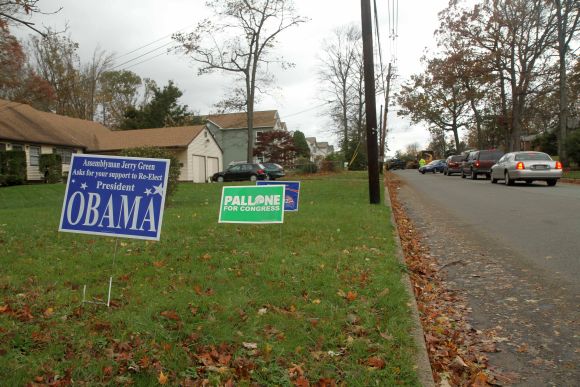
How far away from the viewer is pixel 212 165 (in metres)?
41.5

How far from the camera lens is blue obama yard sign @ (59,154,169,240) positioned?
4.70 meters

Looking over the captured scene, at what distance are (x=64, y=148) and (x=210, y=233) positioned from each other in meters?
29.5

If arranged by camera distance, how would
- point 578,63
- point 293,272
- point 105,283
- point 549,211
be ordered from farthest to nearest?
point 578,63 < point 549,211 < point 293,272 < point 105,283

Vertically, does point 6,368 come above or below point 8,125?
below

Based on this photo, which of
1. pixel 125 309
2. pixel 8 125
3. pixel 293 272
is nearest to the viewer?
pixel 125 309

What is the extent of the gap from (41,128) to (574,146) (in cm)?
3494

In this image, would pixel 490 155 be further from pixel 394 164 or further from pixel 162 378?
pixel 394 164

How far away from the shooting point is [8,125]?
2916cm

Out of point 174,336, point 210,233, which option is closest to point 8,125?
point 210,233

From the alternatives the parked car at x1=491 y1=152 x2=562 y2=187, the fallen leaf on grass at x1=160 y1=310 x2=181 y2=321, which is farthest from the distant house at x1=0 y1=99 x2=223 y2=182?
the fallen leaf on grass at x1=160 y1=310 x2=181 y2=321

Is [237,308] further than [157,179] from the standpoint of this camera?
No

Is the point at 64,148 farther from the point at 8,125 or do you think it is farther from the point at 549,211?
the point at 549,211

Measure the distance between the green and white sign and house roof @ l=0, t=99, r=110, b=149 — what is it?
25436mm

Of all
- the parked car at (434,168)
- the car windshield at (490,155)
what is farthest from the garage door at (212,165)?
the car windshield at (490,155)
